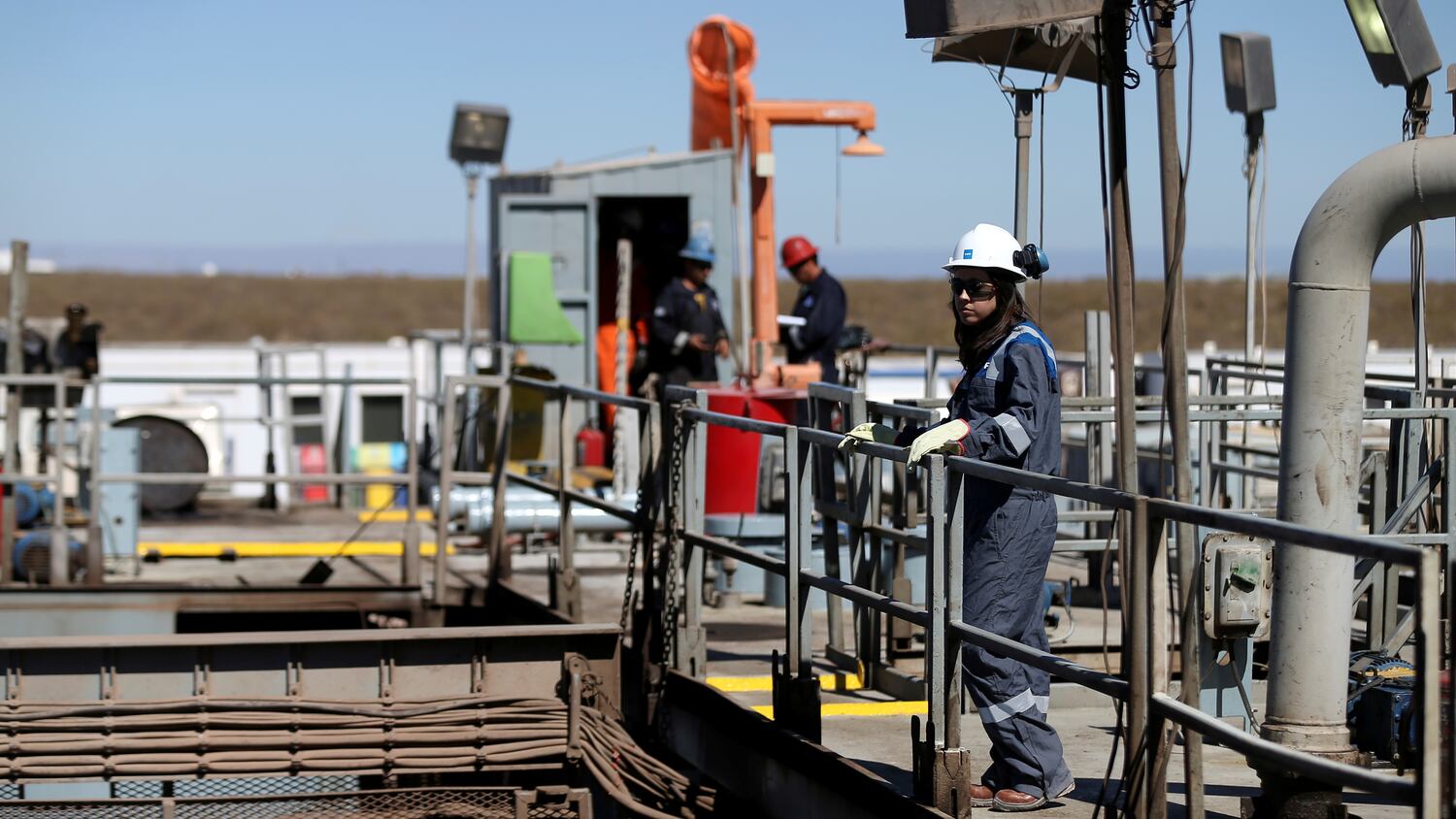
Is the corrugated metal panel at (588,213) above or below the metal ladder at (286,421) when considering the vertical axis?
above

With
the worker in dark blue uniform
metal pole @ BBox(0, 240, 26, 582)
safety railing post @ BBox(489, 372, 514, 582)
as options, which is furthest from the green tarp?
safety railing post @ BBox(489, 372, 514, 582)

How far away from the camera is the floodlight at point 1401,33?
8516 millimetres

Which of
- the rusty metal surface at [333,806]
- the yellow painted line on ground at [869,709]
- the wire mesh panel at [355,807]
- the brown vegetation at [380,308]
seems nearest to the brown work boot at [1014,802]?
the yellow painted line on ground at [869,709]

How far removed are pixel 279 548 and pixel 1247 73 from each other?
28.8 feet

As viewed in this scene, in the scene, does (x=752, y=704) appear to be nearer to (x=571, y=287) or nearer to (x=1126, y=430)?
(x=1126, y=430)

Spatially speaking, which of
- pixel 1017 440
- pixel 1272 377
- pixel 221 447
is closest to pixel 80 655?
pixel 1017 440

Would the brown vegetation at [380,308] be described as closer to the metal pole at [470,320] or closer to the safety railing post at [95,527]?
the metal pole at [470,320]

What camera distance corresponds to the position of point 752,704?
7598 millimetres

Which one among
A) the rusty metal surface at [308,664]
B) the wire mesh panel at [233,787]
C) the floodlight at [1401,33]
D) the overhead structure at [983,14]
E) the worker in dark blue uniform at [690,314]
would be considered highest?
the floodlight at [1401,33]

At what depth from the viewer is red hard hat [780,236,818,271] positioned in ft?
46.3

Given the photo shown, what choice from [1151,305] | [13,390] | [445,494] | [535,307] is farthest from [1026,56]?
[1151,305]

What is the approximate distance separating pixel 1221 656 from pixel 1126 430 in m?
0.88

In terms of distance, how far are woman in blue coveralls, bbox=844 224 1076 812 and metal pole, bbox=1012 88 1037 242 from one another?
57.8 inches

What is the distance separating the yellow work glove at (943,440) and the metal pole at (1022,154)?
6.04ft
